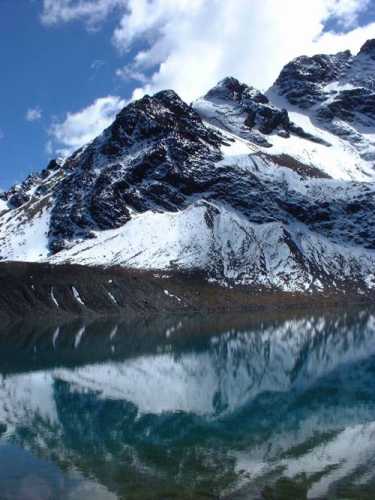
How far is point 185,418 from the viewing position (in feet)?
172

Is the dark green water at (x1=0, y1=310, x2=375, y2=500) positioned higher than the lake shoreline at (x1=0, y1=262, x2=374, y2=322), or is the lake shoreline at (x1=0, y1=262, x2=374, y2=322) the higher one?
the lake shoreline at (x1=0, y1=262, x2=374, y2=322)

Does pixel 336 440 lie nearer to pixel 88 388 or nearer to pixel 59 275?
pixel 88 388

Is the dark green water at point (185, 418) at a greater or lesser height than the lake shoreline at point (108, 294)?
lesser

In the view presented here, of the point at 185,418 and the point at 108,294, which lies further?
the point at 108,294

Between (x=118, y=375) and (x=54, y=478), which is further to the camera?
(x=118, y=375)

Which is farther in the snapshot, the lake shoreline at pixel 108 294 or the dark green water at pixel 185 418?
the lake shoreline at pixel 108 294

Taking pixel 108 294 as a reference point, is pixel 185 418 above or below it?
below

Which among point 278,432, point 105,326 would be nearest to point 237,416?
point 278,432

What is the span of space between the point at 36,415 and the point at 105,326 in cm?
8275

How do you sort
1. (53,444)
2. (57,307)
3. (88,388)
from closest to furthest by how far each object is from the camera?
1. (53,444)
2. (88,388)
3. (57,307)

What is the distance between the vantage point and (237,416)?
53.3 meters

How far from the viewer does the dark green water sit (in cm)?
3284

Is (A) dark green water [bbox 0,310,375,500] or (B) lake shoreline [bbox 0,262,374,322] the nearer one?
(A) dark green water [bbox 0,310,375,500]

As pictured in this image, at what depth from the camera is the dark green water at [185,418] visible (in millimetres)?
32844
